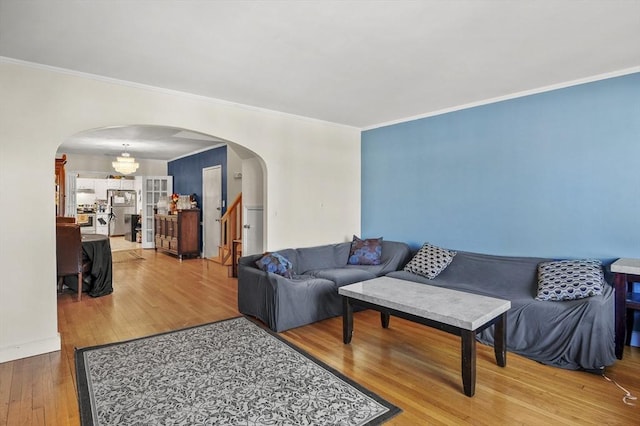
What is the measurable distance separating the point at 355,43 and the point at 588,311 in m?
2.83

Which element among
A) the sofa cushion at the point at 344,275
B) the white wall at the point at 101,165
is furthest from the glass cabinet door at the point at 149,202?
the sofa cushion at the point at 344,275

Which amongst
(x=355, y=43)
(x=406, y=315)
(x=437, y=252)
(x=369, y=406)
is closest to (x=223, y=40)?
(x=355, y=43)

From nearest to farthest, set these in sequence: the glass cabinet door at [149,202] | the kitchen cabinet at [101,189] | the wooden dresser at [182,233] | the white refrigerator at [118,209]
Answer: the wooden dresser at [182,233], the glass cabinet door at [149,202], the white refrigerator at [118,209], the kitchen cabinet at [101,189]

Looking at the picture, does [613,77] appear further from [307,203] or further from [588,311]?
[307,203]

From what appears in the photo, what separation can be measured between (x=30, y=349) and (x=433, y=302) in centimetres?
349

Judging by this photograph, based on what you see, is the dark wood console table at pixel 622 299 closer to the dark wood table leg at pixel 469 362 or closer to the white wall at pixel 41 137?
the dark wood table leg at pixel 469 362

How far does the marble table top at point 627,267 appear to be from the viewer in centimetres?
278

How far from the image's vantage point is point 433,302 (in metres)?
2.84

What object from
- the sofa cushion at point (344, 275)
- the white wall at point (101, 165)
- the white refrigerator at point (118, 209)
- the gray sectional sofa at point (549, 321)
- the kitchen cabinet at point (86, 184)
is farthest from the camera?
the kitchen cabinet at point (86, 184)

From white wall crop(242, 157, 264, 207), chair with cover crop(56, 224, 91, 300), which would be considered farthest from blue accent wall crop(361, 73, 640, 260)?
chair with cover crop(56, 224, 91, 300)

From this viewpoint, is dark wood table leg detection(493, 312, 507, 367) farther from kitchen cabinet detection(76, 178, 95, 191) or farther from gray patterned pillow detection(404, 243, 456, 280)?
kitchen cabinet detection(76, 178, 95, 191)

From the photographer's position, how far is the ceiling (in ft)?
7.09

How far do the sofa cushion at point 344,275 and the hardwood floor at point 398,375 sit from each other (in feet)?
1.45

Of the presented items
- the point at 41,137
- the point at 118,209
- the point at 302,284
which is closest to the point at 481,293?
the point at 302,284
